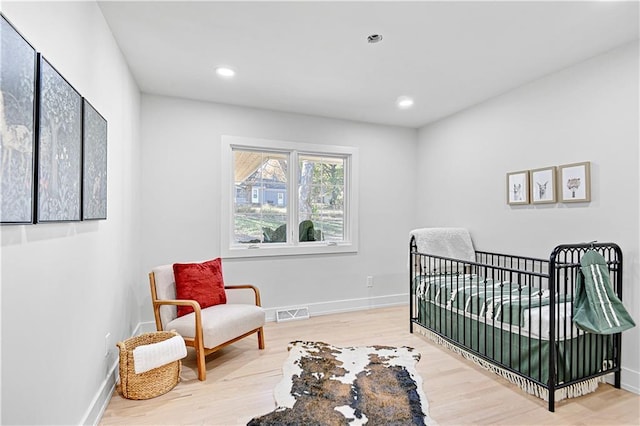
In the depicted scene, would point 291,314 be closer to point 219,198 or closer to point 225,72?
point 219,198

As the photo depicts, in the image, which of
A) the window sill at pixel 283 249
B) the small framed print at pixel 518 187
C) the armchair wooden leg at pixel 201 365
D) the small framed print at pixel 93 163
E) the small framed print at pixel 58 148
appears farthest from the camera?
the window sill at pixel 283 249

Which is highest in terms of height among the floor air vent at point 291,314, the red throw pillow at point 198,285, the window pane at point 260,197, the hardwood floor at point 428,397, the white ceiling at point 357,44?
the white ceiling at point 357,44

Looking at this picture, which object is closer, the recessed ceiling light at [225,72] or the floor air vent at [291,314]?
the recessed ceiling light at [225,72]

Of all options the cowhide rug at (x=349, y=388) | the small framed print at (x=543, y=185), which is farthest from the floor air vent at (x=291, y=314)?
the small framed print at (x=543, y=185)

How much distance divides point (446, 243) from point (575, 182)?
4.20 ft

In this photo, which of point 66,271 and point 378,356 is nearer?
point 66,271

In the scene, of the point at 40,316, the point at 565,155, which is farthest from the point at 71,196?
the point at 565,155

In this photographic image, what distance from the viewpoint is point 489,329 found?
2.61 meters

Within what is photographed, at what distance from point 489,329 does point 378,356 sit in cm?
92

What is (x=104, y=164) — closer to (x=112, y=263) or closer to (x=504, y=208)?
(x=112, y=263)

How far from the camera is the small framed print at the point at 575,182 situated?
257cm

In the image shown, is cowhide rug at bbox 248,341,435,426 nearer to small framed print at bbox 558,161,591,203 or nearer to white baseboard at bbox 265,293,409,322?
white baseboard at bbox 265,293,409,322

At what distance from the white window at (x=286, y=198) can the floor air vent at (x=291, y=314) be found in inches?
27.0

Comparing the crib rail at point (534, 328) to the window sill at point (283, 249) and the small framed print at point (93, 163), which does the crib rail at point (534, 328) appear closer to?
the window sill at point (283, 249)
